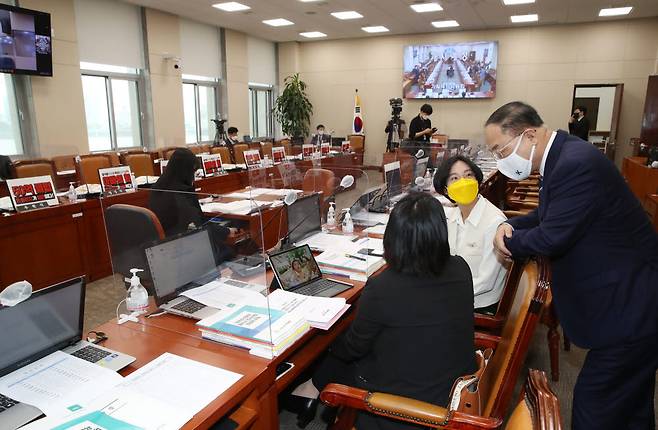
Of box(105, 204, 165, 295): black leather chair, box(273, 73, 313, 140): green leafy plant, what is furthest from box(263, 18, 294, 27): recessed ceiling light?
box(105, 204, 165, 295): black leather chair

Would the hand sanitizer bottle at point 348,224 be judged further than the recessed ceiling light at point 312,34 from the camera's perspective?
No

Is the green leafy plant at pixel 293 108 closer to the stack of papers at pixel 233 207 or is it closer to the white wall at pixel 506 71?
the white wall at pixel 506 71

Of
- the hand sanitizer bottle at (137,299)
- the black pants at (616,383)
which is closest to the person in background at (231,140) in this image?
the hand sanitizer bottle at (137,299)

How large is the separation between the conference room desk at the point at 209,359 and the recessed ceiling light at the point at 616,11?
29.4 feet

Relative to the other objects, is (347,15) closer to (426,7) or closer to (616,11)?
(426,7)

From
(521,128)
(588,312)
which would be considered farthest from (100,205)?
(588,312)

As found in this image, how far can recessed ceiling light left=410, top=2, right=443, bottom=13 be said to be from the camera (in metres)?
7.20

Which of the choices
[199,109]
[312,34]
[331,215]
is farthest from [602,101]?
[331,215]

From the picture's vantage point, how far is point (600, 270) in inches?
54.4

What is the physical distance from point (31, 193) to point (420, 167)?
3.45 metres

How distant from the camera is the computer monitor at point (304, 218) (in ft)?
7.74

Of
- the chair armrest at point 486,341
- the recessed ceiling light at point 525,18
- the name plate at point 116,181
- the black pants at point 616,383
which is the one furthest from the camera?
the recessed ceiling light at point 525,18

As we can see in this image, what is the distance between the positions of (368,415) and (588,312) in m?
0.80

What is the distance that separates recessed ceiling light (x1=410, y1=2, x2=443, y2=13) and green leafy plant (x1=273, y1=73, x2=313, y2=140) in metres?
3.92
